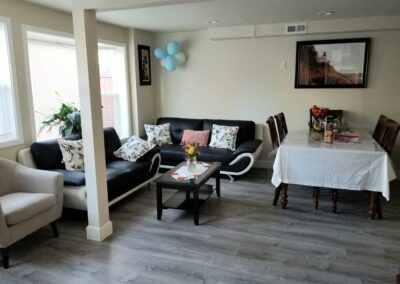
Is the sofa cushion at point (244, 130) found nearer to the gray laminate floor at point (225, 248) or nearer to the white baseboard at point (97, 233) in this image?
the gray laminate floor at point (225, 248)

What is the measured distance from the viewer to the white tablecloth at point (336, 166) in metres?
3.26

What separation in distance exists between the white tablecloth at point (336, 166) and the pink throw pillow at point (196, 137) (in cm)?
190

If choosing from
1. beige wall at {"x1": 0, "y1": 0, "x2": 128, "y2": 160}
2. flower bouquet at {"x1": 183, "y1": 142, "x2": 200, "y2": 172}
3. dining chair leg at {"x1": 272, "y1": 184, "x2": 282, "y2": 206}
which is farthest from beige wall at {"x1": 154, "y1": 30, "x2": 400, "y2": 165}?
beige wall at {"x1": 0, "y1": 0, "x2": 128, "y2": 160}

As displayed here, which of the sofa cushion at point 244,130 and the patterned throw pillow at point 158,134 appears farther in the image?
the patterned throw pillow at point 158,134

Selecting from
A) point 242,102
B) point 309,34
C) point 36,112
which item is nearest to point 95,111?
point 36,112

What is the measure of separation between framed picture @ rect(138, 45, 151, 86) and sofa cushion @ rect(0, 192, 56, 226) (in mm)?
3062

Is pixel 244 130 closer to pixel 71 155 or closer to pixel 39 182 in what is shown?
pixel 71 155

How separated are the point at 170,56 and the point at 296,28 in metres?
2.07

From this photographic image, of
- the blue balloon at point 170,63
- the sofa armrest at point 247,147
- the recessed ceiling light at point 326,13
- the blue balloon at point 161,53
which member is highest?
the recessed ceiling light at point 326,13

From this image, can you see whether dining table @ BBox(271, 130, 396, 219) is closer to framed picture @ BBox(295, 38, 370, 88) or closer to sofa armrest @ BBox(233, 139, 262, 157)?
sofa armrest @ BBox(233, 139, 262, 157)

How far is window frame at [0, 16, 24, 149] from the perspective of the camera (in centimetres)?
334

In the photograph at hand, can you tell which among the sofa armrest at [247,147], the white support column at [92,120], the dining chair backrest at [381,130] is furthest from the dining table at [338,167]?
the white support column at [92,120]

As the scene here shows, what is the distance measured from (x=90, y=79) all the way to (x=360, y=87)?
3883 millimetres

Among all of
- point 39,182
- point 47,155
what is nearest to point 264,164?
point 47,155
